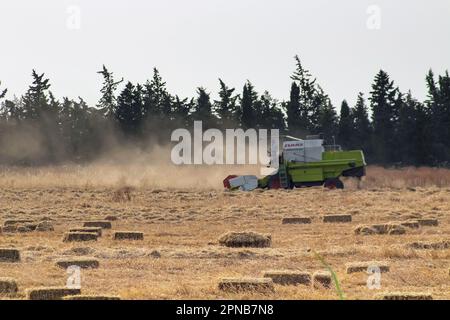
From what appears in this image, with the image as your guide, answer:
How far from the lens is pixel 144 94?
307 feet

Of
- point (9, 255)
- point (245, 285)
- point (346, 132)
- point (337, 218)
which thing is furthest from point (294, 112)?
point (245, 285)

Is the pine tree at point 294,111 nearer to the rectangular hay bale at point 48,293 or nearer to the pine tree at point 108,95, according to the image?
the pine tree at point 108,95

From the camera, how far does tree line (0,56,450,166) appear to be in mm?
81938

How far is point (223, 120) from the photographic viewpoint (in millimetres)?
88000

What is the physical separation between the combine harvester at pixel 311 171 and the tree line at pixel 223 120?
78.8ft

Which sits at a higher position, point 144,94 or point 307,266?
point 144,94

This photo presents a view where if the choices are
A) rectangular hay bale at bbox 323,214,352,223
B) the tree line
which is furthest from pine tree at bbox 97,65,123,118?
rectangular hay bale at bbox 323,214,352,223

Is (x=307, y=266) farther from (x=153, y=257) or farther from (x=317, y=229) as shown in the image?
(x=317, y=229)

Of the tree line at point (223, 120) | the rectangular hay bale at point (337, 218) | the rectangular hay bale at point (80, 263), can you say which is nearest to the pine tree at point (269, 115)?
the tree line at point (223, 120)

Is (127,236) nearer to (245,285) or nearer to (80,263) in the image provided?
(80,263)

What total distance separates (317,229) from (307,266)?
1061 cm

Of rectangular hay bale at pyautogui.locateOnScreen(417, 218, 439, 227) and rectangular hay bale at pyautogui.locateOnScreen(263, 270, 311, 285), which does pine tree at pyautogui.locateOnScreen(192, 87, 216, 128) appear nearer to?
rectangular hay bale at pyautogui.locateOnScreen(417, 218, 439, 227)

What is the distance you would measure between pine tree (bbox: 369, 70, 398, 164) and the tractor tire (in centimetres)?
3098
